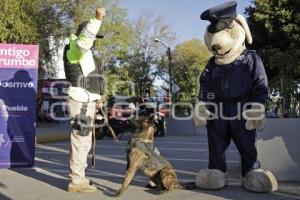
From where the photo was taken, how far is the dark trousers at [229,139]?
6.88 meters

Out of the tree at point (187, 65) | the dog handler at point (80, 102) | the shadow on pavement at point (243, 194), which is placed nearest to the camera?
the shadow on pavement at point (243, 194)

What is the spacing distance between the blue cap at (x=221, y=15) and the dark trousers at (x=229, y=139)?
1.28m

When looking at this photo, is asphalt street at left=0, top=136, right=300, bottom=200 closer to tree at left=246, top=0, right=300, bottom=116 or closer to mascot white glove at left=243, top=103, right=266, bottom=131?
mascot white glove at left=243, top=103, right=266, bottom=131

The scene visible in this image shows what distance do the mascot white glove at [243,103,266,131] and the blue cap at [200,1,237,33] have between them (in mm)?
1144

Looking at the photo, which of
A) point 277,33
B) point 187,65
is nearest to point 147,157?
point 277,33

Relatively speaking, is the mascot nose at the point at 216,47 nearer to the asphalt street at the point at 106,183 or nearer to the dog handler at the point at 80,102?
the dog handler at the point at 80,102

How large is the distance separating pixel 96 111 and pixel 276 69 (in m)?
7.56

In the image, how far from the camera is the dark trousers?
6.88 meters

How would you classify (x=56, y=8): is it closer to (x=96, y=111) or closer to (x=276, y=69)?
(x=276, y=69)

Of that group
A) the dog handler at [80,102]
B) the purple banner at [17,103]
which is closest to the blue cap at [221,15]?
the dog handler at [80,102]

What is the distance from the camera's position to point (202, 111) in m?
7.24

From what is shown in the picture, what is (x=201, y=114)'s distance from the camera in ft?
23.8

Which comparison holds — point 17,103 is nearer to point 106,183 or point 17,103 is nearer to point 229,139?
point 106,183

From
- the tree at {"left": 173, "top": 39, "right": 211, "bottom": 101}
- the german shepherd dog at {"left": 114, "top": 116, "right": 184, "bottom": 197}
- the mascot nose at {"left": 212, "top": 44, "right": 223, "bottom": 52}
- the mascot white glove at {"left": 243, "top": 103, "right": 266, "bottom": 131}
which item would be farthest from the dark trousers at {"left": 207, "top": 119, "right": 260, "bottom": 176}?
the tree at {"left": 173, "top": 39, "right": 211, "bottom": 101}
